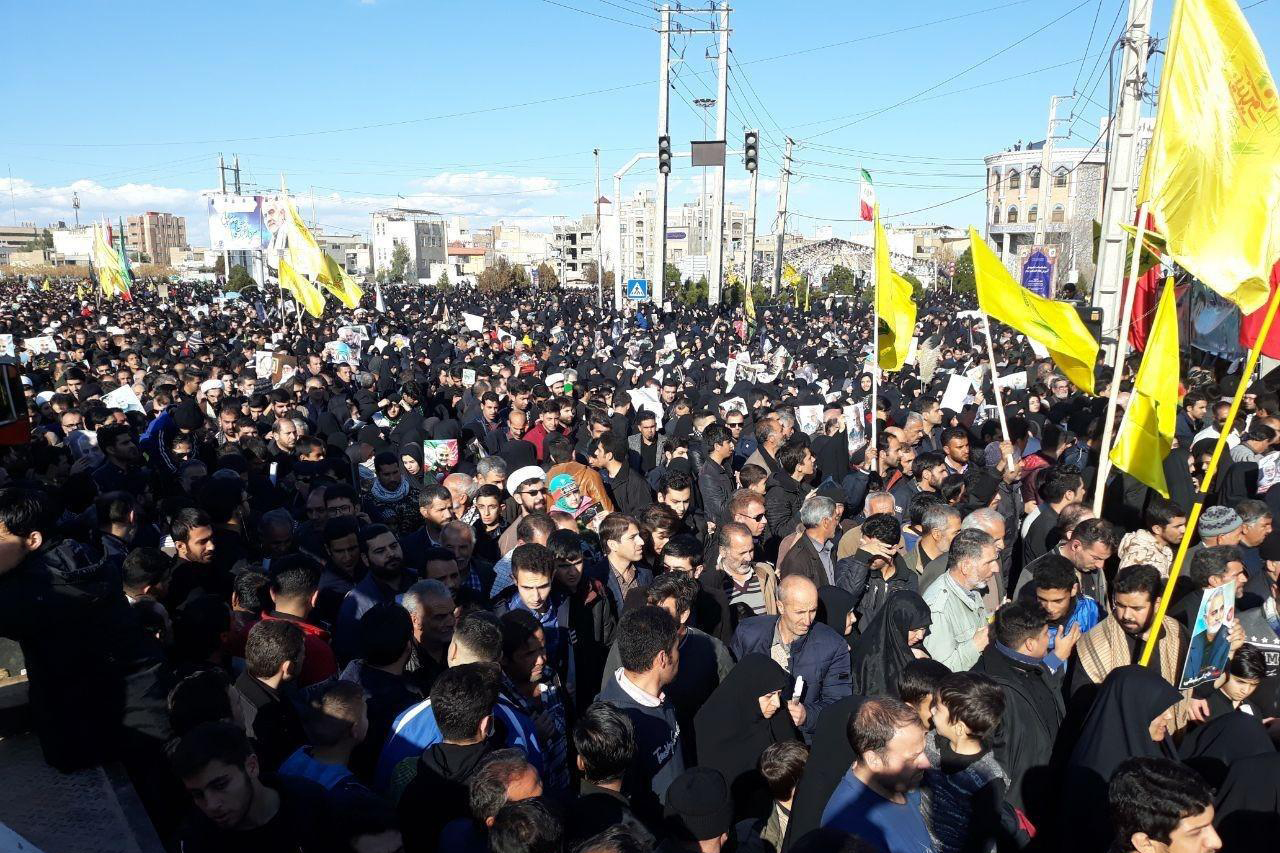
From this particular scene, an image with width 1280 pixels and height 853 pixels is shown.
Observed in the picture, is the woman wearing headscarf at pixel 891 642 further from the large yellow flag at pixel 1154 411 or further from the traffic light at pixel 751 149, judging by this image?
the traffic light at pixel 751 149

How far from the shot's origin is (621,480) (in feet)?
25.0

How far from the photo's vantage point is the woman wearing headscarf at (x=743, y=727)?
12.4ft

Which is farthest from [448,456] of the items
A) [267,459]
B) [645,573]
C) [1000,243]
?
[1000,243]

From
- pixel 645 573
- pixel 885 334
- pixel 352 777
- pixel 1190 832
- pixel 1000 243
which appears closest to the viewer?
pixel 1190 832

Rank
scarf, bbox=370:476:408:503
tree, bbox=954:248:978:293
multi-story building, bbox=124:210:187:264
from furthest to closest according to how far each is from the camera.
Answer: multi-story building, bbox=124:210:187:264, tree, bbox=954:248:978:293, scarf, bbox=370:476:408:503

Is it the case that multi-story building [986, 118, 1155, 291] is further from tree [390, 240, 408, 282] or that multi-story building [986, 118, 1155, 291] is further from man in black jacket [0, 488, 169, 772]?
tree [390, 240, 408, 282]

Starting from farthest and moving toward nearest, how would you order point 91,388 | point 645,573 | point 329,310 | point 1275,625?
point 329,310, point 91,388, point 645,573, point 1275,625

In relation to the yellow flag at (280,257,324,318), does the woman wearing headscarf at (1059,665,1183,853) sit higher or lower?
lower

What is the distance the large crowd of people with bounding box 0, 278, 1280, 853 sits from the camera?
3.04 metres

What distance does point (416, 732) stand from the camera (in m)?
3.40

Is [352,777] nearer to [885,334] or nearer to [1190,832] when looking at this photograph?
[1190,832]

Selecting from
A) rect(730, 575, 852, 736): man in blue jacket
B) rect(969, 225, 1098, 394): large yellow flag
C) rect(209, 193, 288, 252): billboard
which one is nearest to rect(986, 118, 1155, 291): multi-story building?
rect(209, 193, 288, 252): billboard

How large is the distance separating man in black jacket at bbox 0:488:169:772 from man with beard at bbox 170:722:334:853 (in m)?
0.78

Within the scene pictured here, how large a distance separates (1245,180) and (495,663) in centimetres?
439
